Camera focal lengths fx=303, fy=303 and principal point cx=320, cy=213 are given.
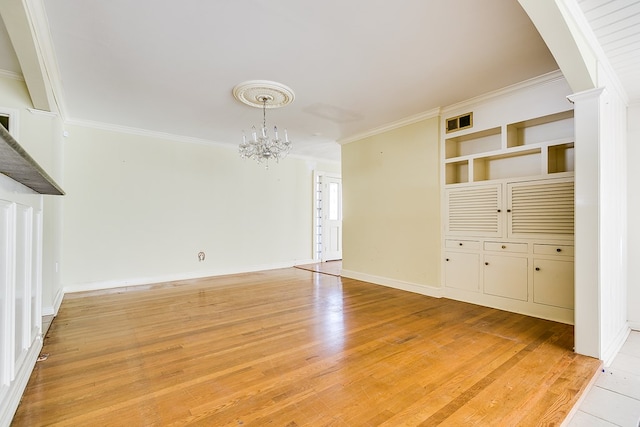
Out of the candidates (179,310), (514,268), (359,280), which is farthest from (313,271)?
(514,268)

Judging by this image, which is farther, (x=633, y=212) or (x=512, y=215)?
(x=512, y=215)

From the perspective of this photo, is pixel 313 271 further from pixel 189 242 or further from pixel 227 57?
pixel 227 57

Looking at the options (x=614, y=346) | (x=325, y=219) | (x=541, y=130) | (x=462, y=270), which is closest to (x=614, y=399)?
(x=614, y=346)

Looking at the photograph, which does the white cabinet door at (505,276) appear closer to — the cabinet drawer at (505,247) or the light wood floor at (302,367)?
the cabinet drawer at (505,247)

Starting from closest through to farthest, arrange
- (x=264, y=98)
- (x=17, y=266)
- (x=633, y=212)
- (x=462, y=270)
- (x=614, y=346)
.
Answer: (x=17, y=266) < (x=614, y=346) < (x=633, y=212) < (x=264, y=98) < (x=462, y=270)

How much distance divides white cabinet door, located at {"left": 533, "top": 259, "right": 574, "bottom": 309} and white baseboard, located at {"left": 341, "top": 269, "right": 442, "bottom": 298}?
1.14 meters

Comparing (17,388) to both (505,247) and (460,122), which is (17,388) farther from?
(460,122)

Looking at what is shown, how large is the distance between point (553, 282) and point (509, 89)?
215cm

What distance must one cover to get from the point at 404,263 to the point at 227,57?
3.50m

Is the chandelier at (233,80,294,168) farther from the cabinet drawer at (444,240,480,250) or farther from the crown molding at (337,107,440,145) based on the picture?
the cabinet drawer at (444,240,480,250)

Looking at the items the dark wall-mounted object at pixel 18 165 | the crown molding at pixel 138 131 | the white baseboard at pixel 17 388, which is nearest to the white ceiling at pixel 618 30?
the dark wall-mounted object at pixel 18 165

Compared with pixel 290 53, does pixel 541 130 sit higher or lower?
lower

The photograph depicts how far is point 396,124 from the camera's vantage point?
15.1ft

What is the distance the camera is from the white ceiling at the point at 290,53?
7.15 feet
